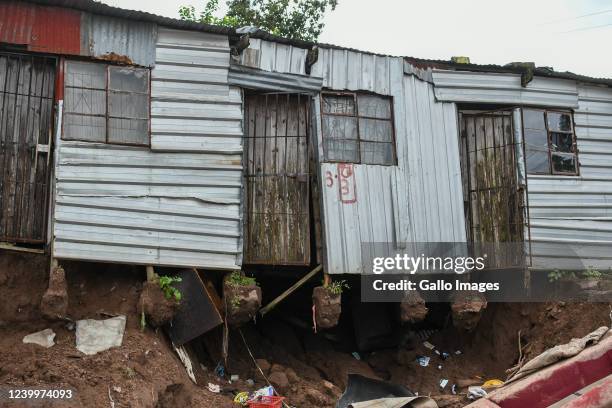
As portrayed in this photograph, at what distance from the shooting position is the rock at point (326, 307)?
1167 centimetres

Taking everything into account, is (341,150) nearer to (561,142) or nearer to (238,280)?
(238,280)

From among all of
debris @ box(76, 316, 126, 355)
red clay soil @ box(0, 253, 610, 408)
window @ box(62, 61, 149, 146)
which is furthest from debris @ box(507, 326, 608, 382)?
window @ box(62, 61, 149, 146)

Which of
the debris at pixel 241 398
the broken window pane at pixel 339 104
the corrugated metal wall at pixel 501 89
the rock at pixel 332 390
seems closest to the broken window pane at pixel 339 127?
the broken window pane at pixel 339 104

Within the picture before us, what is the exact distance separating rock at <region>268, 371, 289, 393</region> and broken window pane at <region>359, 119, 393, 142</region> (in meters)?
3.89

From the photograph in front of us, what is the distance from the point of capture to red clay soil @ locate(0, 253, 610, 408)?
375 inches

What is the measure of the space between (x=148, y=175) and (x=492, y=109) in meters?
6.22

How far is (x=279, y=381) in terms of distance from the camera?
11344mm

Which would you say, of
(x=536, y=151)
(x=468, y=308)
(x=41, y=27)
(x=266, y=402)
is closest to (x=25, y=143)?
(x=41, y=27)

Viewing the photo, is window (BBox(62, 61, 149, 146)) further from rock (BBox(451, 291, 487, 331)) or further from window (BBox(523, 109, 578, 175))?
Result: window (BBox(523, 109, 578, 175))

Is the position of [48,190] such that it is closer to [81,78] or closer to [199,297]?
[81,78]

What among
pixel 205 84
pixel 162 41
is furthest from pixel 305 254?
pixel 162 41

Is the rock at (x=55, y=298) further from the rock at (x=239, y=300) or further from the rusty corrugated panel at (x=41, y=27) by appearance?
the rusty corrugated panel at (x=41, y=27)

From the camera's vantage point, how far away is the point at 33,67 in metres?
10.7

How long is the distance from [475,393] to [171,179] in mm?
5517
